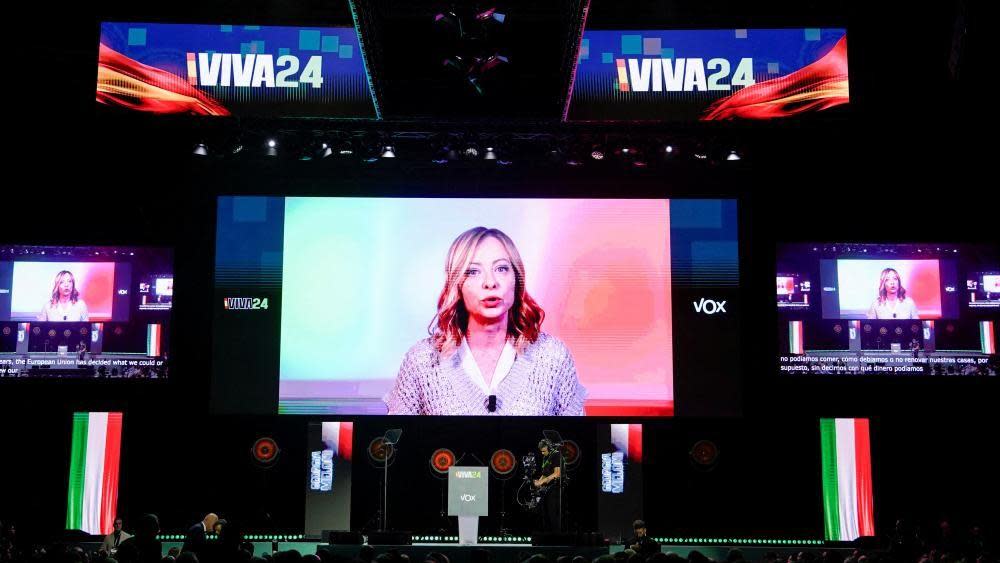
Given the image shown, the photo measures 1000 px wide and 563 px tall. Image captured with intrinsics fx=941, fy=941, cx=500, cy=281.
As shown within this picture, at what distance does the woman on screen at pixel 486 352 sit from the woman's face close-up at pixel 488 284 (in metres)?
0.01

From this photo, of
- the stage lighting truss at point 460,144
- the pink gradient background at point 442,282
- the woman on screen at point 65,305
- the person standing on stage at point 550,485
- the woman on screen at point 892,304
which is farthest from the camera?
the woman on screen at point 892,304

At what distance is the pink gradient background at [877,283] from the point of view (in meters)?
10.7

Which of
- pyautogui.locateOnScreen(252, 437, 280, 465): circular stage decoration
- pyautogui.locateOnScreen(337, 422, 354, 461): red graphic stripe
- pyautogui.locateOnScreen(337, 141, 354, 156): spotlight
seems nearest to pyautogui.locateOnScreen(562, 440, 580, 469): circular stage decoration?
pyautogui.locateOnScreen(337, 422, 354, 461): red graphic stripe

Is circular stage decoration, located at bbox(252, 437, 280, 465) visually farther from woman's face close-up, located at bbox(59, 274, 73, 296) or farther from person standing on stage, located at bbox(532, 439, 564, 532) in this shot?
person standing on stage, located at bbox(532, 439, 564, 532)

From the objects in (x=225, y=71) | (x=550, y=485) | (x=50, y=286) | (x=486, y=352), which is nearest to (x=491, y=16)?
(x=225, y=71)

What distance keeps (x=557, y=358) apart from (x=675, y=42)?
11.9 feet

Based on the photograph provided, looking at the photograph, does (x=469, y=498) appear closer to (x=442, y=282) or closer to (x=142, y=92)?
(x=442, y=282)

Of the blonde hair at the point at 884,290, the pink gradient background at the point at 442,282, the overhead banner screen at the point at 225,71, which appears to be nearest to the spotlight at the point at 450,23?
the overhead banner screen at the point at 225,71

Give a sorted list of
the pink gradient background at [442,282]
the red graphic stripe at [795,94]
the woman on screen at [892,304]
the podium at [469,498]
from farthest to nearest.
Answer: the woman on screen at [892,304] → the pink gradient background at [442,282] → the red graphic stripe at [795,94] → the podium at [469,498]

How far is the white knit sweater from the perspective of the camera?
10.3 metres

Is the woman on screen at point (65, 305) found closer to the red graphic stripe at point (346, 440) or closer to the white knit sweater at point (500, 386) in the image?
the red graphic stripe at point (346, 440)

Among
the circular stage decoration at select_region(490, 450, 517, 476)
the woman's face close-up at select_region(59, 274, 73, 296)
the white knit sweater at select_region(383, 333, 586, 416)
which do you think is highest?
the woman's face close-up at select_region(59, 274, 73, 296)

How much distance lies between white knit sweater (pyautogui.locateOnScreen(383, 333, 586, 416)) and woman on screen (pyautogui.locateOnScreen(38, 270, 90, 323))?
3.58 meters

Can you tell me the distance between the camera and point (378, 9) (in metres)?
7.73
